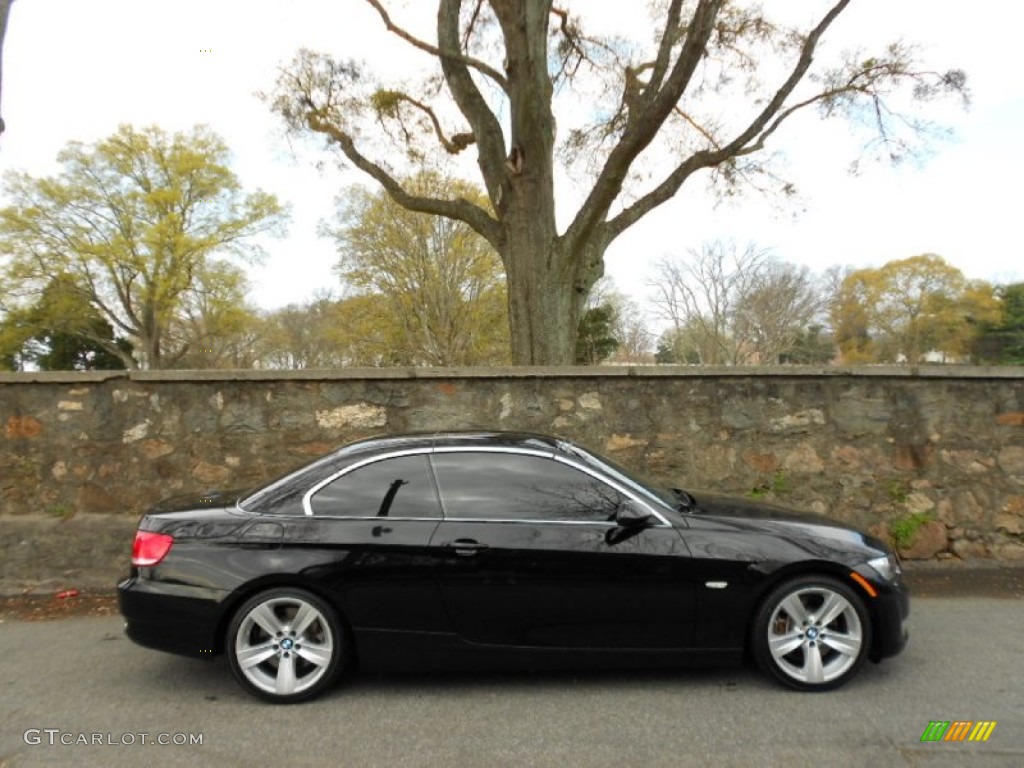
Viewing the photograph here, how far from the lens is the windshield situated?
388 centimetres

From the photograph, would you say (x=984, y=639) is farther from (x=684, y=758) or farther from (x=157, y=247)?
(x=157, y=247)

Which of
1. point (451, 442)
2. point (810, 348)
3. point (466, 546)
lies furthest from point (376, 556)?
point (810, 348)

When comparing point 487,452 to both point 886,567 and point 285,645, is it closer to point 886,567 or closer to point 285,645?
point 285,645

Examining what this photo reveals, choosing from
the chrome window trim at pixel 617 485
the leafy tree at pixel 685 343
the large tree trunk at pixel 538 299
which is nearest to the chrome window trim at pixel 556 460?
the chrome window trim at pixel 617 485

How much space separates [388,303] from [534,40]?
3133 cm

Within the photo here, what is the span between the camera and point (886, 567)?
3.78 meters

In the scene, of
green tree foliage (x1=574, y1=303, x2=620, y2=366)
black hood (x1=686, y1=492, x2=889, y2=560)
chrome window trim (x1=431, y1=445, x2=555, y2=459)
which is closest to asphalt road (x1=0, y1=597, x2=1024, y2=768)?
black hood (x1=686, y1=492, x2=889, y2=560)

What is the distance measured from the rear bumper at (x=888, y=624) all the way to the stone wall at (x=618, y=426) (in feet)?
8.18

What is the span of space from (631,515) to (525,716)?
3.74ft

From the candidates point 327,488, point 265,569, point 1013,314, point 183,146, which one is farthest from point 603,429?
point 1013,314

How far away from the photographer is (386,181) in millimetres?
11578

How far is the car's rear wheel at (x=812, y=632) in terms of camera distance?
3605mm

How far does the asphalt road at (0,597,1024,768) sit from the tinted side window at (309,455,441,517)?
38.2 inches

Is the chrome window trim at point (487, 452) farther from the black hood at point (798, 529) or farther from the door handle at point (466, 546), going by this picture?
the black hood at point (798, 529)
